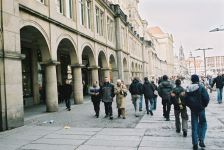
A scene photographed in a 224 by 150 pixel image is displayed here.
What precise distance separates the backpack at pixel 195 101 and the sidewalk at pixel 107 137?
3.10 ft

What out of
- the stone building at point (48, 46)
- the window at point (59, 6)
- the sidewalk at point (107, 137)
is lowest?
the sidewalk at point (107, 137)

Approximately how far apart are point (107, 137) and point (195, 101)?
286cm

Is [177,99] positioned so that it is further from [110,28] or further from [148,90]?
[110,28]

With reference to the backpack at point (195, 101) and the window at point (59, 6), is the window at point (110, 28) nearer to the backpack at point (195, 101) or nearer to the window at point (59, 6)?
the window at point (59, 6)

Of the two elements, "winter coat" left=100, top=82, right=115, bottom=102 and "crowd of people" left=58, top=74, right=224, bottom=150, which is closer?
"crowd of people" left=58, top=74, right=224, bottom=150

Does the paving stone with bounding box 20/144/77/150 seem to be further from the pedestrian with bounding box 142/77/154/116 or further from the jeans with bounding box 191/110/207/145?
the pedestrian with bounding box 142/77/154/116

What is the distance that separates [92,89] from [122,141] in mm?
5757

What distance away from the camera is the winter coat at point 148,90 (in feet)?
48.1

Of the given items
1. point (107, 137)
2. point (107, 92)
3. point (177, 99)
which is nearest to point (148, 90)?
point (107, 92)

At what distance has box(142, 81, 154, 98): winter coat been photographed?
14.7 m

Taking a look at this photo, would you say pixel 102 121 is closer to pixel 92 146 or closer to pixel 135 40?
pixel 92 146

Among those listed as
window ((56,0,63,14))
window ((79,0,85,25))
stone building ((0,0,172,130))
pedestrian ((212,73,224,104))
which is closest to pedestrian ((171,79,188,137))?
stone building ((0,0,172,130))

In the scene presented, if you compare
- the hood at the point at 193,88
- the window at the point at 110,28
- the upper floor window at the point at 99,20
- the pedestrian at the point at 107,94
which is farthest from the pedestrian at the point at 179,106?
the window at the point at 110,28

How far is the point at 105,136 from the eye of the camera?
9.52m
